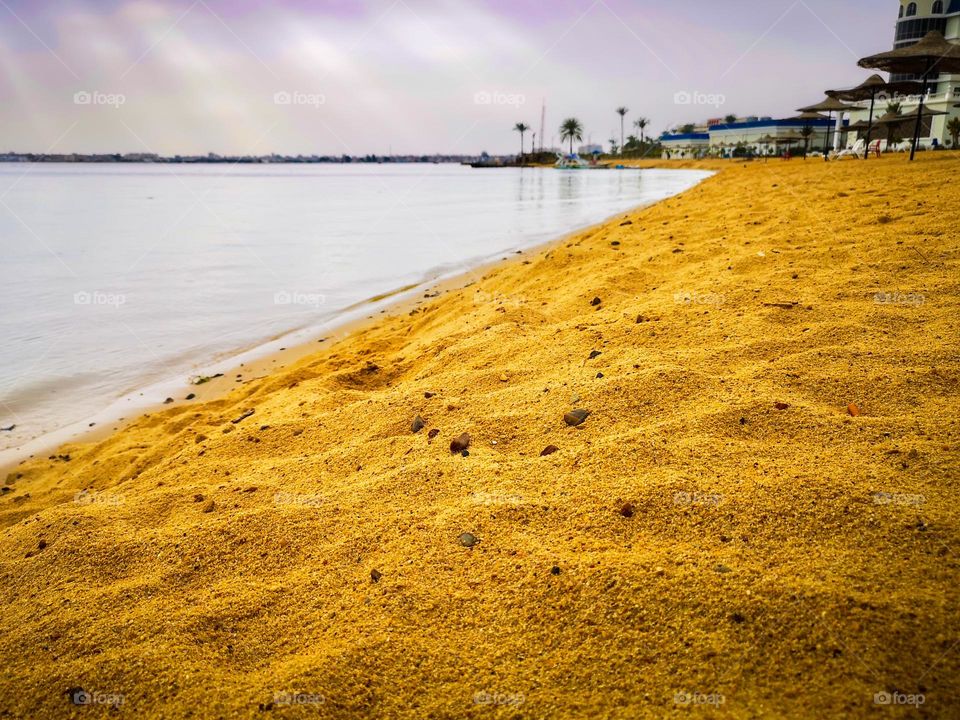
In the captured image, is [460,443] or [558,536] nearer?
[558,536]

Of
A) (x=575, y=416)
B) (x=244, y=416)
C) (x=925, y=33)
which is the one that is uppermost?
(x=925, y=33)

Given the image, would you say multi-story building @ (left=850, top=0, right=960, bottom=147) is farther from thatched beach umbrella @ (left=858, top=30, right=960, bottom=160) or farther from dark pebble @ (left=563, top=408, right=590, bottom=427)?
dark pebble @ (left=563, top=408, right=590, bottom=427)

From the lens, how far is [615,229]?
898cm

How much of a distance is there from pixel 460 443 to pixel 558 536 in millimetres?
905

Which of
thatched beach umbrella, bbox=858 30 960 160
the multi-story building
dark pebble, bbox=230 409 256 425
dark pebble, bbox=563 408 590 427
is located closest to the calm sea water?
dark pebble, bbox=230 409 256 425

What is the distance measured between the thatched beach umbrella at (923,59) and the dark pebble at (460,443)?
569 inches

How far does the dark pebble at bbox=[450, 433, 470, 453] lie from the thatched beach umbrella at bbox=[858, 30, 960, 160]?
47.4 ft

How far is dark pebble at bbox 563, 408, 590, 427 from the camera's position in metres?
3.01

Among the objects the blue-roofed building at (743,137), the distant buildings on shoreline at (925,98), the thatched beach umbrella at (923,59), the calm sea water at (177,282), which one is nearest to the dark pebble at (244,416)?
the calm sea water at (177,282)

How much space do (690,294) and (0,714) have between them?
174 inches

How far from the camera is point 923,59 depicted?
12.6 metres

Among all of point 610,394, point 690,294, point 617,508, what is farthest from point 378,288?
point 617,508

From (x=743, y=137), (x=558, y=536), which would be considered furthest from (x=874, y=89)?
(x=743, y=137)

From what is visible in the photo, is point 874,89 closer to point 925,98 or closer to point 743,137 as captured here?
point 925,98
